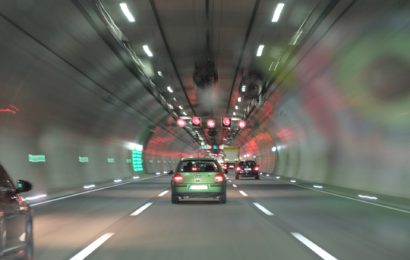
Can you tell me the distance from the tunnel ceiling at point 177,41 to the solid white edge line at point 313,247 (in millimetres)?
8457

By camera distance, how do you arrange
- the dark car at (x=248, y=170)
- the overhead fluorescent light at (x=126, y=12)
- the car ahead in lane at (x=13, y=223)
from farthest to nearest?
the dark car at (x=248, y=170) < the overhead fluorescent light at (x=126, y=12) < the car ahead in lane at (x=13, y=223)

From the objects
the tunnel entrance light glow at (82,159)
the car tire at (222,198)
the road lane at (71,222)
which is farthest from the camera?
the tunnel entrance light glow at (82,159)

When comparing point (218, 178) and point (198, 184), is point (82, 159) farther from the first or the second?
point (218, 178)

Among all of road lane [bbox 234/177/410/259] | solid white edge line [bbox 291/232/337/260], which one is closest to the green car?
road lane [bbox 234/177/410/259]

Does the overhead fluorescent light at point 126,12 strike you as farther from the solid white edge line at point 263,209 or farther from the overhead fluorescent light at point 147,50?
the solid white edge line at point 263,209

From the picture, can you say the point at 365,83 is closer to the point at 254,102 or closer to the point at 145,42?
the point at 145,42

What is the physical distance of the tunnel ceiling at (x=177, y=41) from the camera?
62.8 ft

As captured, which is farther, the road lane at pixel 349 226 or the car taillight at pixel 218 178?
the car taillight at pixel 218 178

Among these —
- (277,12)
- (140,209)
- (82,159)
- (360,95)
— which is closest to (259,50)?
(360,95)

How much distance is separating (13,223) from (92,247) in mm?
3246

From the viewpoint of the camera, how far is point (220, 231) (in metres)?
12.7

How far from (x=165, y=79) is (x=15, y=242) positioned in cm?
3054

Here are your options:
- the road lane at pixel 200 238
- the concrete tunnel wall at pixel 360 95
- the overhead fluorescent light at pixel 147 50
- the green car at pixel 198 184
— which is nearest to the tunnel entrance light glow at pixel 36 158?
the overhead fluorescent light at pixel 147 50

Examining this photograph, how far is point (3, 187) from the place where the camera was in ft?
24.2
